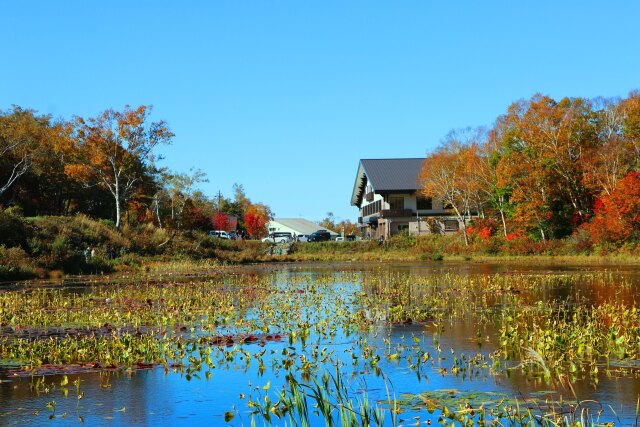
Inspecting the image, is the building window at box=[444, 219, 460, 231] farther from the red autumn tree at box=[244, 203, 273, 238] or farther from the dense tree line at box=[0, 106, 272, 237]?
the red autumn tree at box=[244, 203, 273, 238]

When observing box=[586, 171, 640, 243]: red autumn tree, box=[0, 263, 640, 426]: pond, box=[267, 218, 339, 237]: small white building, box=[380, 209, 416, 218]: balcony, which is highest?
box=[267, 218, 339, 237]: small white building

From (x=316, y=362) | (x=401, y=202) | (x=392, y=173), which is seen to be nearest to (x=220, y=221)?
(x=392, y=173)

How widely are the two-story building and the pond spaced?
5052 cm

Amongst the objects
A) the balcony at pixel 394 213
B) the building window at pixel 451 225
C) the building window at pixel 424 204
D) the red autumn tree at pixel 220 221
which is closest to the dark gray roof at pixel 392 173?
the building window at pixel 424 204

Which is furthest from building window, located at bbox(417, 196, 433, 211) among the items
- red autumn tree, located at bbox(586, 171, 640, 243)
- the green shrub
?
the green shrub

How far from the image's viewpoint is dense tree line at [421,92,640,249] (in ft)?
155

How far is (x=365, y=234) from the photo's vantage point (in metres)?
92.5

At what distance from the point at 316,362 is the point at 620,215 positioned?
39.0 metres

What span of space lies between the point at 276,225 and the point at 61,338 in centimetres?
12072

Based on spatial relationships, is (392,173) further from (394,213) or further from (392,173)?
(394,213)

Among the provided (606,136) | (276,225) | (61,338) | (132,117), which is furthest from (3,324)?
(276,225)

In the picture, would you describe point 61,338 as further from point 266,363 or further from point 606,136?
point 606,136

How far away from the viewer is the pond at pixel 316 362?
880cm

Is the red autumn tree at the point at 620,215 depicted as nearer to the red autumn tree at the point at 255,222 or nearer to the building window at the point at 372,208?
the building window at the point at 372,208
